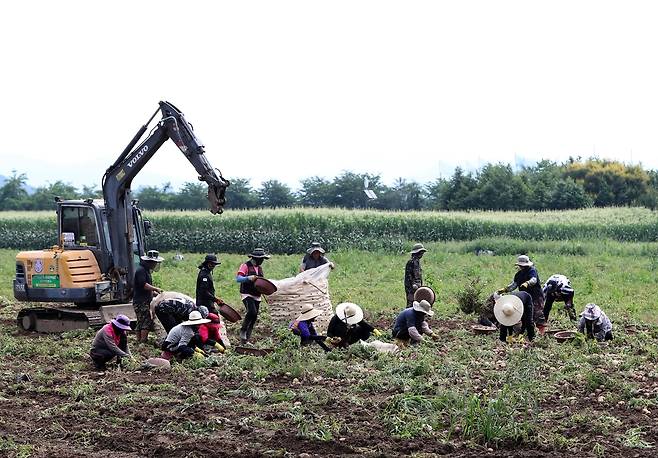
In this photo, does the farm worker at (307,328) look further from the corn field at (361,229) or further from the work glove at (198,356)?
the corn field at (361,229)

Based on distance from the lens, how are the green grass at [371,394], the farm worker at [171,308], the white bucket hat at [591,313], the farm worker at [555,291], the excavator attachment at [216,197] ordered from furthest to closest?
the farm worker at [555,291] → the excavator attachment at [216,197] → the farm worker at [171,308] → the white bucket hat at [591,313] → the green grass at [371,394]

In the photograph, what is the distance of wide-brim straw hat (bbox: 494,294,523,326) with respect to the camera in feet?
49.9

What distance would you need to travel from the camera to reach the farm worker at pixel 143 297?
16406mm

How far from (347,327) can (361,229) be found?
23.5 m

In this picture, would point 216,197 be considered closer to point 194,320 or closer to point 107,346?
point 194,320

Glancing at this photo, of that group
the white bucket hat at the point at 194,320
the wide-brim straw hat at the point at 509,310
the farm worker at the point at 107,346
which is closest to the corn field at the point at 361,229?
the wide-brim straw hat at the point at 509,310

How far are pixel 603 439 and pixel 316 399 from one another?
349 centimetres

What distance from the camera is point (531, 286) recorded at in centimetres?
1634

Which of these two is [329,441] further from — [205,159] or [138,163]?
[138,163]

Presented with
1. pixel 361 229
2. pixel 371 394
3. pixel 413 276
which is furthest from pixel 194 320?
pixel 361 229

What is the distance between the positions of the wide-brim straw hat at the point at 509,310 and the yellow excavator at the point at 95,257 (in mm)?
6787

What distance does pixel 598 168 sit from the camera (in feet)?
189

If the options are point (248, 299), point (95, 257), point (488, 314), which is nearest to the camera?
point (248, 299)

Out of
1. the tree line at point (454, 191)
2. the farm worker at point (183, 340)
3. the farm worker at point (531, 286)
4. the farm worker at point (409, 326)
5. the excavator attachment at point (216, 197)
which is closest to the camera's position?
the farm worker at point (183, 340)
